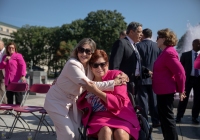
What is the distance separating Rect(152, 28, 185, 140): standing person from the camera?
360 cm

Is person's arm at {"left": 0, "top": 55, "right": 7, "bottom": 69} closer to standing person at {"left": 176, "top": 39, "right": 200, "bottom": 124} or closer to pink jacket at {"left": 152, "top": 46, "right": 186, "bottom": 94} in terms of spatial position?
pink jacket at {"left": 152, "top": 46, "right": 186, "bottom": 94}

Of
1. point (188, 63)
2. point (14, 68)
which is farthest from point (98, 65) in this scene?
point (14, 68)

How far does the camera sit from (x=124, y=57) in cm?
403

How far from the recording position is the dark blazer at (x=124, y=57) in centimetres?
392

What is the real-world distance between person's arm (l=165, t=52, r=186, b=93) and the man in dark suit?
64 centimetres

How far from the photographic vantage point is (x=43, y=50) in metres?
64.2

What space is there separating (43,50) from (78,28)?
1428 centimetres

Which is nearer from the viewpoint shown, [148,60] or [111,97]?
[111,97]

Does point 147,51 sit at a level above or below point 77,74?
above

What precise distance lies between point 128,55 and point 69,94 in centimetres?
142

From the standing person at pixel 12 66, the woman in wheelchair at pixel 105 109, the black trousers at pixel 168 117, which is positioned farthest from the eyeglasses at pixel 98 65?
the standing person at pixel 12 66

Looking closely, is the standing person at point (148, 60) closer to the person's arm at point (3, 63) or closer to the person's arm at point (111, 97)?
the person's arm at point (111, 97)

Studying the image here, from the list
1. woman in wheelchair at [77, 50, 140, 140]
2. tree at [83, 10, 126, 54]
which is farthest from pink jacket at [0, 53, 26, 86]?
tree at [83, 10, 126, 54]

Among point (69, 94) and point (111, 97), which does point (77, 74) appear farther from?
point (111, 97)
